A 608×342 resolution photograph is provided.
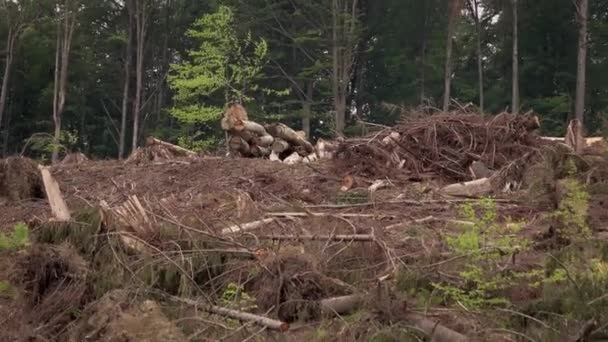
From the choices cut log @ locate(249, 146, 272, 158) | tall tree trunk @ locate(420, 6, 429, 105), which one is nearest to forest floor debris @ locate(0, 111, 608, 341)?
Answer: cut log @ locate(249, 146, 272, 158)

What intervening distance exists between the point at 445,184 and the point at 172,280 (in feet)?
19.6

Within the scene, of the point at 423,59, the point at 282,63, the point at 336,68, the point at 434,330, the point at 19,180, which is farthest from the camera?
the point at 282,63

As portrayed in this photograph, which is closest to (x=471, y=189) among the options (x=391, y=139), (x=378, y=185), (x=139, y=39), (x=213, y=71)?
(x=378, y=185)

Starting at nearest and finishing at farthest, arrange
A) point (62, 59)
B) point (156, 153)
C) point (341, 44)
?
point (156, 153) < point (62, 59) < point (341, 44)

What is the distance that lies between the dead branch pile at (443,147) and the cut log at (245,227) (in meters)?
4.33

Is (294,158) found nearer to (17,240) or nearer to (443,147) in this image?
(443,147)

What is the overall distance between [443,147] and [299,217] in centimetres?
485

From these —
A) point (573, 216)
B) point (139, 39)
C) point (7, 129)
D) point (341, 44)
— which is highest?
point (139, 39)

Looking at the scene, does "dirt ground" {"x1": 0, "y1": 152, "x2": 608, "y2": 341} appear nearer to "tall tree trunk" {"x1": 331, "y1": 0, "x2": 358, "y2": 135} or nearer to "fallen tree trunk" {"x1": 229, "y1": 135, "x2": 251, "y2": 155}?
"fallen tree trunk" {"x1": 229, "y1": 135, "x2": 251, "y2": 155}

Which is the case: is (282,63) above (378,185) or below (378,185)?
above

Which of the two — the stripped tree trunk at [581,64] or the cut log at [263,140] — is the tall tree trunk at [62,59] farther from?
the stripped tree trunk at [581,64]

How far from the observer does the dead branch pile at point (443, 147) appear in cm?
1100

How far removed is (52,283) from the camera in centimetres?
539

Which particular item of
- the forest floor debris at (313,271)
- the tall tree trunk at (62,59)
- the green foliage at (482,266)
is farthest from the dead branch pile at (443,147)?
the tall tree trunk at (62,59)
